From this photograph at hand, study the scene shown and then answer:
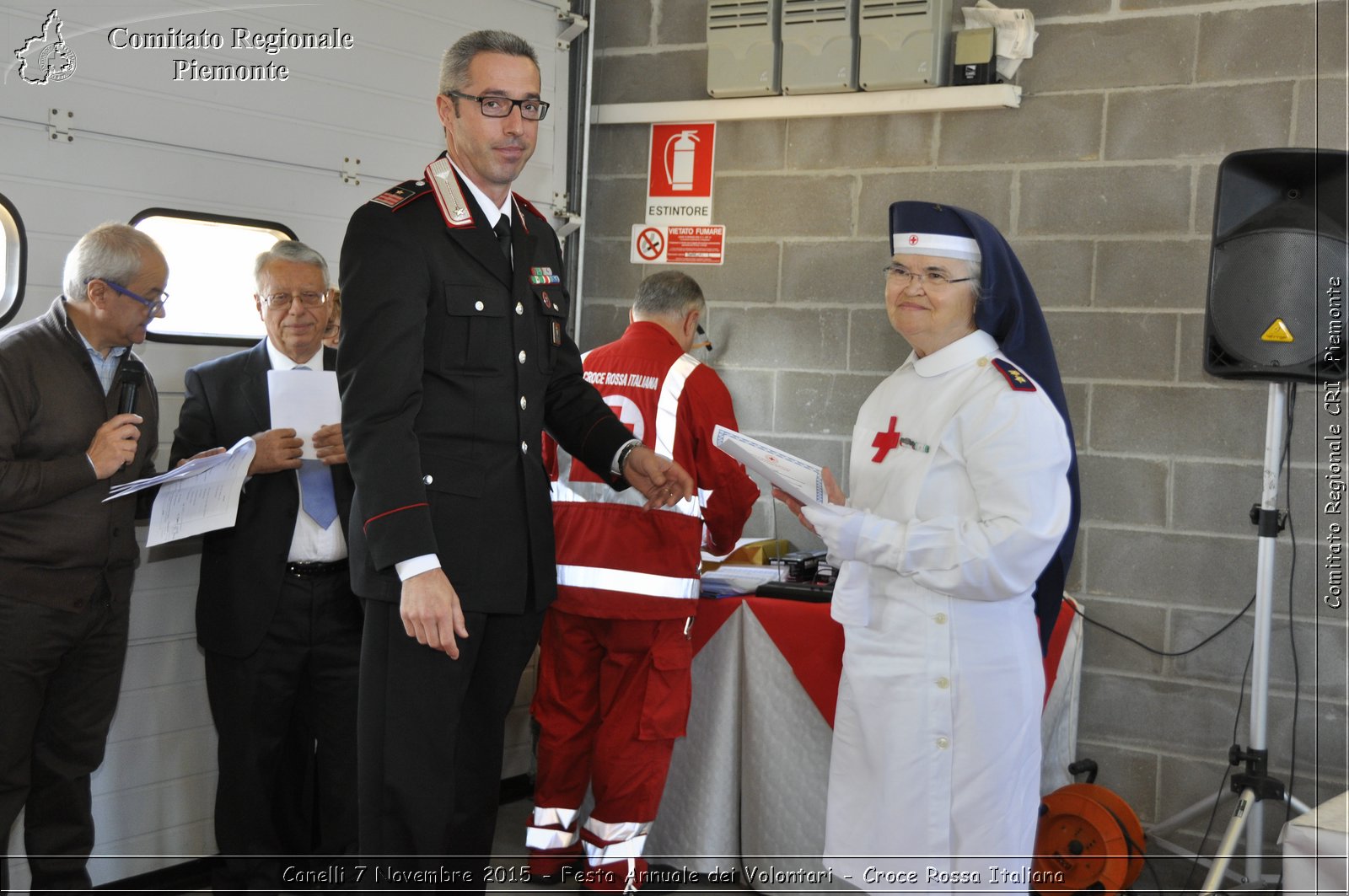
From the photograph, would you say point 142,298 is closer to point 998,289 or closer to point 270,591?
point 270,591

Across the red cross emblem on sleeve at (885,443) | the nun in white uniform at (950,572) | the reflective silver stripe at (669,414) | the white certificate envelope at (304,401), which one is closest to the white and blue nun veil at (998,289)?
the nun in white uniform at (950,572)

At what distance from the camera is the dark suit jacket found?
11.5ft

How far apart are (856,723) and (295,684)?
70.4 inches

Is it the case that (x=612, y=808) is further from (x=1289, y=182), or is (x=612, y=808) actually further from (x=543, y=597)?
(x=1289, y=182)

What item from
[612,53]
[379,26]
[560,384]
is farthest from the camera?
[612,53]

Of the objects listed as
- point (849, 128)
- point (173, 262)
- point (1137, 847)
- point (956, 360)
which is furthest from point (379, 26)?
point (1137, 847)

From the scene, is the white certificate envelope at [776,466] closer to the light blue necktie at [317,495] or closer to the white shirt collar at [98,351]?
the light blue necktie at [317,495]

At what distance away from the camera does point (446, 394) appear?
237cm

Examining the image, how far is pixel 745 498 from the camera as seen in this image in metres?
3.98

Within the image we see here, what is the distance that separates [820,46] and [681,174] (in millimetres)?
809

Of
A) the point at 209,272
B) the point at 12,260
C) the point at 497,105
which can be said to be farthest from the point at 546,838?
the point at 497,105

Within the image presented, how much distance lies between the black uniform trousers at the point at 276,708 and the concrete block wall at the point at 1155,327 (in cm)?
225

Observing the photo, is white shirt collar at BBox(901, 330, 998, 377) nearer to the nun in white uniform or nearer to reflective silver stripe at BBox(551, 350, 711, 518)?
the nun in white uniform

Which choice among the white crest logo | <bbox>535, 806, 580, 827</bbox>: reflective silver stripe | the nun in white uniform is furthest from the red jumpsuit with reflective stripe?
the white crest logo
